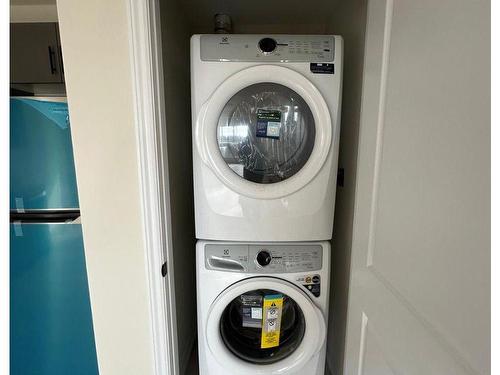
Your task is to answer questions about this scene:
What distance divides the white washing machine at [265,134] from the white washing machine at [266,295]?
0.08 m

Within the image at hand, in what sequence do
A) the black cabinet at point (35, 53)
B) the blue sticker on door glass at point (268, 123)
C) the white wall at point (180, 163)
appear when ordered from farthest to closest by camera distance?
the black cabinet at point (35, 53) < the white wall at point (180, 163) < the blue sticker on door glass at point (268, 123)

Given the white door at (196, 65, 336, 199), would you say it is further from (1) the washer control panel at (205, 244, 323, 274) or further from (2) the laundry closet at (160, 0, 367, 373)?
(1) the washer control panel at (205, 244, 323, 274)

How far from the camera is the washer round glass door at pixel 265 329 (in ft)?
3.75

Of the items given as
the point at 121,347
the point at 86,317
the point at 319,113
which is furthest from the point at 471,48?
the point at 86,317

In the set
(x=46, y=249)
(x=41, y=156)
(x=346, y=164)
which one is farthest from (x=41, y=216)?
(x=346, y=164)

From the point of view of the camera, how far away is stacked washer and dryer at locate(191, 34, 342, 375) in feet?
3.37

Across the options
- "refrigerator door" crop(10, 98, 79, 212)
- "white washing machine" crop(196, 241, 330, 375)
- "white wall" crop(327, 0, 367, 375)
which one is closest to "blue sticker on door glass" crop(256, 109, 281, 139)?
"white wall" crop(327, 0, 367, 375)

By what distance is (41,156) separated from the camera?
130 cm

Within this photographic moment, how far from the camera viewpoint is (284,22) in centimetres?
171

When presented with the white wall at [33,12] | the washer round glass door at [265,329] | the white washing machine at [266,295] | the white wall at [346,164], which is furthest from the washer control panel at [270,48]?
the white wall at [33,12]

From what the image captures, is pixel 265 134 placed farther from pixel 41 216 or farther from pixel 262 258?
pixel 41 216

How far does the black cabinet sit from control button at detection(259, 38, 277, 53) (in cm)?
119

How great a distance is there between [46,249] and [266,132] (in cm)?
131

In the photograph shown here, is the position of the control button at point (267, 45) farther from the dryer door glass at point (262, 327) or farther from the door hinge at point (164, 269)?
the dryer door glass at point (262, 327)
